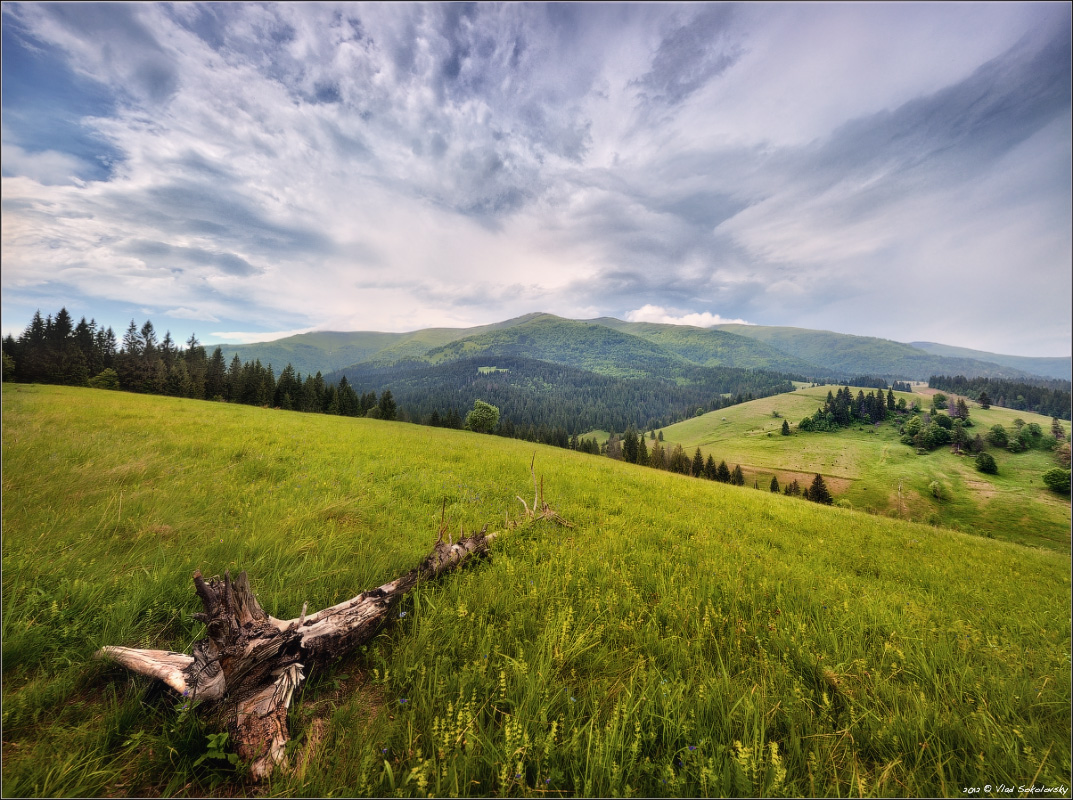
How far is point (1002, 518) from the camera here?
8938 cm

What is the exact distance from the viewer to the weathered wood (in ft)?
6.75

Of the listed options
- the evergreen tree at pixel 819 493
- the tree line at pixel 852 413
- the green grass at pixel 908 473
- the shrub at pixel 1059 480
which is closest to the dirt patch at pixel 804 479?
the green grass at pixel 908 473

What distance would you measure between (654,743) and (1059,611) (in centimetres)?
897

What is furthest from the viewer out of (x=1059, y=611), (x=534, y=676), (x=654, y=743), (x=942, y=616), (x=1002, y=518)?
(x=1002, y=518)

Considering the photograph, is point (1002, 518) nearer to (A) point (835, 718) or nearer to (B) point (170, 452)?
(A) point (835, 718)

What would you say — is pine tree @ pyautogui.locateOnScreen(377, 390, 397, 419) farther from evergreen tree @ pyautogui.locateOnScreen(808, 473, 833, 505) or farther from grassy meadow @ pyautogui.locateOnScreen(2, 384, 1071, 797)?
evergreen tree @ pyautogui.locateOnScreen(808, 473, 833, 505)

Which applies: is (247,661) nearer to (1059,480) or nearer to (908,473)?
(908,473)

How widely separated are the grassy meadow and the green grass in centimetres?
8243

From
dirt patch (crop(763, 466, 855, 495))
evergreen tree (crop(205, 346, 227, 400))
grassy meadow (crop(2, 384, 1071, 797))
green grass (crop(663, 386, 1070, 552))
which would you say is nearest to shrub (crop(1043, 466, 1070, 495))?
green grass (crop(663, 386, 1070, 552))

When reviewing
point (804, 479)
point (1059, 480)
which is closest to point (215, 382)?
point (804, 479)

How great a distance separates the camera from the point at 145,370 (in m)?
57.8

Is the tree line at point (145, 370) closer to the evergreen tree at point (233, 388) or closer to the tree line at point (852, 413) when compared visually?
the evergreen tree at point (233, 388)

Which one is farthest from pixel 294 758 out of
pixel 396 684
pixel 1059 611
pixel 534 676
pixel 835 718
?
pixel 1059 611

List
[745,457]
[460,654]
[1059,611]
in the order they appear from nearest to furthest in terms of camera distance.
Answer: [460,654] < [1059,611] < [745,457]
